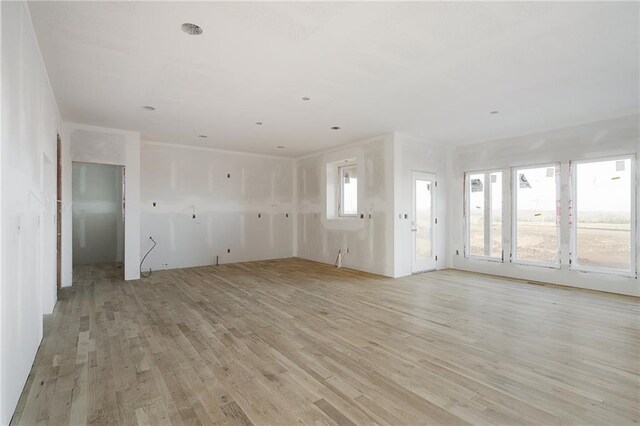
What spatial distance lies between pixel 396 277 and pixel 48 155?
568cm

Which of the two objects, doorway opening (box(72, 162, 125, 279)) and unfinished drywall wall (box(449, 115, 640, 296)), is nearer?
unfinished drywall wall (box(449, 115, 640, 296))

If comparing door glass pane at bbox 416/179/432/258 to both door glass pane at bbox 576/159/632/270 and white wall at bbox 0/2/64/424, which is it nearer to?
door glass pane at bbox 576/159/632/270

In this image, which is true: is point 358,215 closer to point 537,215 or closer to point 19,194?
point 537,215

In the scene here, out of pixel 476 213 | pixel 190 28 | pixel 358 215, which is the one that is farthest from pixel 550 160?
pixel 190 28

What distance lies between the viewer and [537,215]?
5.95 metres

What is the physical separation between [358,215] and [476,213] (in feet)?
8.46

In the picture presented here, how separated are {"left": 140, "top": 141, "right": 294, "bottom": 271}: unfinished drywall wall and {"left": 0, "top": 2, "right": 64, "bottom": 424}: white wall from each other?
3.64 m

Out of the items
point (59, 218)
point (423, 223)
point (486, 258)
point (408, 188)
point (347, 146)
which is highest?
point (347, 146)

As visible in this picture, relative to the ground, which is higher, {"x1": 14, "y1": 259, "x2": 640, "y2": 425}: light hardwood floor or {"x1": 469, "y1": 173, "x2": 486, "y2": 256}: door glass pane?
{"x1": 469, "y1": 173, "x2": 486, "y2": 256}: door glass pane

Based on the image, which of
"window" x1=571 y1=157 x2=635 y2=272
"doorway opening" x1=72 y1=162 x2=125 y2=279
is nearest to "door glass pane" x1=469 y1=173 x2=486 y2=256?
"window" x1=571 y1=157 x2=635 y2=272

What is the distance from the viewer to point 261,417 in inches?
76.1

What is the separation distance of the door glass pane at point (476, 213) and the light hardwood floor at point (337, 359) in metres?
1.96

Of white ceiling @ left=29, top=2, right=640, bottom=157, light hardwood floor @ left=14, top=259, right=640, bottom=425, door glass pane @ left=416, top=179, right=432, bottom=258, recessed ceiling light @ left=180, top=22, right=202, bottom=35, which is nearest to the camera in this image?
light hardwood floor @ left=14, top=259, right=640, bottom=425

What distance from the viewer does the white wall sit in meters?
1.86
